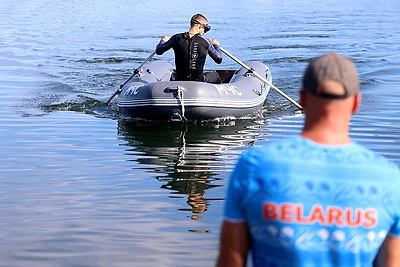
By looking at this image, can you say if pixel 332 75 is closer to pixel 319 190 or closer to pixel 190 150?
pixel 319 190

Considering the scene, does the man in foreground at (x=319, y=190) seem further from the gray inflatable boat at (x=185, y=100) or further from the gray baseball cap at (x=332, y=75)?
the gray inflatable boat at (x=185, y=100)

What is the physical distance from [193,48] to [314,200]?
837 cm

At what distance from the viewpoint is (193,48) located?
34.1 ft

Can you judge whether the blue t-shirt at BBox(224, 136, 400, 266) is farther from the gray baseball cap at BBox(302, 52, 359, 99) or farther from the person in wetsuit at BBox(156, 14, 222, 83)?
the person in wetsuit at BBox(156, 14, 222, 83)

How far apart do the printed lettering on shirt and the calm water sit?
295cm

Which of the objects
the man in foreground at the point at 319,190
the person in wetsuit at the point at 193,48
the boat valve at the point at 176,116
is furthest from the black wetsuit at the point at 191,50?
the man in foreground at the point at 319,190

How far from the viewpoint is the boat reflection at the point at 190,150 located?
7.22 m

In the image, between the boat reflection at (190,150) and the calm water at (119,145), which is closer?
the calm water at (119,145)

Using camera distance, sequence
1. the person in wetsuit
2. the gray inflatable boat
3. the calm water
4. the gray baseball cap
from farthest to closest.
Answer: the person in wetsuit < the gray inflatable boat < the calm water < the gray baseball cap

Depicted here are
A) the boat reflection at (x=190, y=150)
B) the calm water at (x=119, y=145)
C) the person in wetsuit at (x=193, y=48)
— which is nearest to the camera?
the calm water at (x=119, y=145)

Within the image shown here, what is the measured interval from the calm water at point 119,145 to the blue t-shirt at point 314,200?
9.54 ft

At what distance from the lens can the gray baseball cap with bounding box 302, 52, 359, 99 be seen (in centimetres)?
212

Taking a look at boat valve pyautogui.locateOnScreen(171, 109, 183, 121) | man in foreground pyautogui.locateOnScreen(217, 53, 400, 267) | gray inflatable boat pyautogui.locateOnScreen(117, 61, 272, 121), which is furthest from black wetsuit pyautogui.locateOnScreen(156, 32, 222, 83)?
man in foreground pyautogui.locateOnScreen(217, 53, 400, 267)

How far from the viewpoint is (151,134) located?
9953 millimetres
